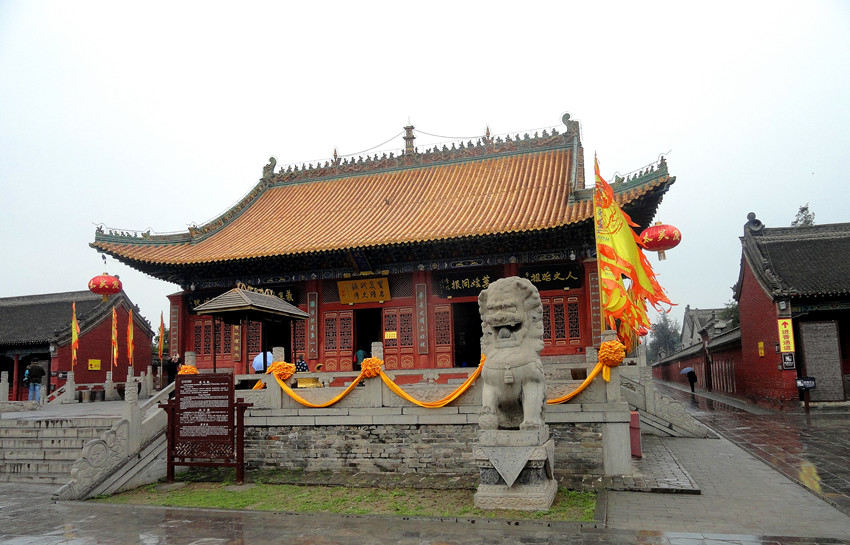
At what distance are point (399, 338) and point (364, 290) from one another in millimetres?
1686

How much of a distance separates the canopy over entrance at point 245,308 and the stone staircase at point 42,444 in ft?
9.41

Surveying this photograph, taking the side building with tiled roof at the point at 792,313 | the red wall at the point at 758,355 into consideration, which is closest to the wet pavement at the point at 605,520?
the red wall at the point at 758,355

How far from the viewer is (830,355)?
18.4 metres

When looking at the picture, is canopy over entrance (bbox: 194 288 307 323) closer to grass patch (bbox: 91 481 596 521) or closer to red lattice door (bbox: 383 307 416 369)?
grass patch (bbox: 91 481 596 521)

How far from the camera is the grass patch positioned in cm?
712

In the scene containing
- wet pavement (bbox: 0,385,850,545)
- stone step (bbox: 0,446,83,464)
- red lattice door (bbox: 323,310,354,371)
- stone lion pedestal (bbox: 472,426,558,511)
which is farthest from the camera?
red lattice door (bbox: 323,310,354,371)

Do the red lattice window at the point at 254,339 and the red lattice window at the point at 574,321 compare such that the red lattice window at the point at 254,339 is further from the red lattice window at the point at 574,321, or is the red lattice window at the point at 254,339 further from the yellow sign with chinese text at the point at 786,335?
the yellow sign with chinese text at the point at 786,335

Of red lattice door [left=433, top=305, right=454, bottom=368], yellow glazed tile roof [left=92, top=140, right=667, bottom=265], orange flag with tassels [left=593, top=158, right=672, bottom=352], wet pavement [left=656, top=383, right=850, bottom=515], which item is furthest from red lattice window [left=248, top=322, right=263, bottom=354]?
wet pavement [left=656, top=383, right=850, bottom=515]

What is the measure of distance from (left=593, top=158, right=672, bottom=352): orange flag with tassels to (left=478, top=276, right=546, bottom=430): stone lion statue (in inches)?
112

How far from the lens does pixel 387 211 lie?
1761 centimetres

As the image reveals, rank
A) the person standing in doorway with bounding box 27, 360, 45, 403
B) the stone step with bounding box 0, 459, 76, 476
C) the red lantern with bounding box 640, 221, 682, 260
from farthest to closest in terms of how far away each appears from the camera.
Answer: the person standing in doorway with bounding box 27, 360, 45, 403 → the red lantern with bounding box 640, 221, 682, 260 → the stone step with bounding box 0, 459, 76, 476

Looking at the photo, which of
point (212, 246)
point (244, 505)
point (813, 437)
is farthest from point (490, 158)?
point (244, 505)

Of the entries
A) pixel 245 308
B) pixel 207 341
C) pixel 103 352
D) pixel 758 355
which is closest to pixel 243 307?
pixel 245 308

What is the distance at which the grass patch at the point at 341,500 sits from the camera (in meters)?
7.12
